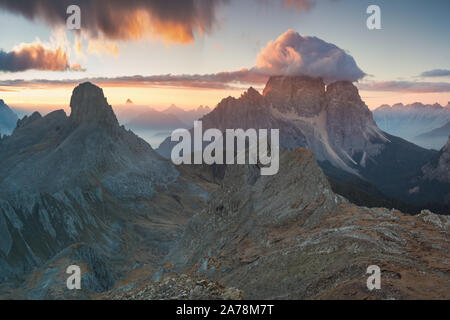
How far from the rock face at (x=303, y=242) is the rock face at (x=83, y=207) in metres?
49.9

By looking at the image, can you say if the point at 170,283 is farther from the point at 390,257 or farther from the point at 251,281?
the point at 390,257

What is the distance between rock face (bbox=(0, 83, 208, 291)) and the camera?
118 metres

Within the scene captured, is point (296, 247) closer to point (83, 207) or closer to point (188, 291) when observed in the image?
point (188, 291)

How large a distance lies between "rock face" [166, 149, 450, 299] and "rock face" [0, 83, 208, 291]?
164 feet

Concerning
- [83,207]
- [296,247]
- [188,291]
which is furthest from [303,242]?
[83,207]

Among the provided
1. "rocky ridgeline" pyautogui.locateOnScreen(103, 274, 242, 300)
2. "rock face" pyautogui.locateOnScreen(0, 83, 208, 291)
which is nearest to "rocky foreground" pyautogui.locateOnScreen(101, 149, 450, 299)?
"rocky ridgeline" pyautogui.locateOnScreen(103, 274, 242, 300)

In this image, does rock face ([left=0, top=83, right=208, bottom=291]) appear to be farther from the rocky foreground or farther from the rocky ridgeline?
the rocky ridgeline

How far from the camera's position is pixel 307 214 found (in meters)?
48.7

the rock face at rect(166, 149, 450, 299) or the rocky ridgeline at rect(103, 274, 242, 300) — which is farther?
the rock face at rect(166, 149, 450, 299)

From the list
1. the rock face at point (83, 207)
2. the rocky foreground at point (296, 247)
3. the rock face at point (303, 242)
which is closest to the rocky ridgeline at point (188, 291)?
the rocky foreground at point (296, 247)

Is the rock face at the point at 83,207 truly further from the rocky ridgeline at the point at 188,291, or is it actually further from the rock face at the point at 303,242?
the rocky ridgeline at the point at 188,291

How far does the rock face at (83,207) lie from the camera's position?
118062 millimetres

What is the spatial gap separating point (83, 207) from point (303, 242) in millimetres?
124185

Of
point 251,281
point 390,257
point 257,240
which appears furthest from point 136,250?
point 390,257
